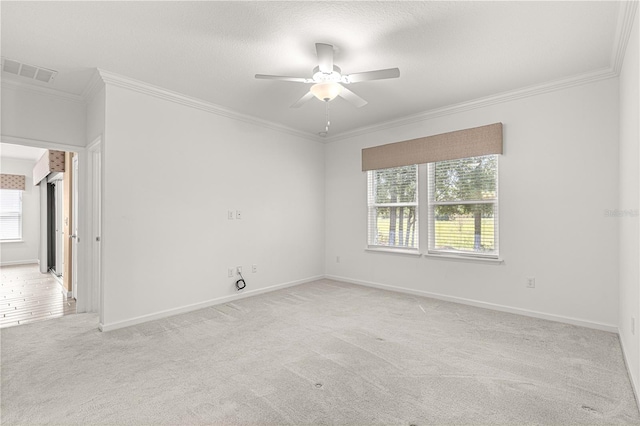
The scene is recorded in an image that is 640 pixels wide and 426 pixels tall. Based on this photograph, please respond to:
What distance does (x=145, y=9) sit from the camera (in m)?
2.29

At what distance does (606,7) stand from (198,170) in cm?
417

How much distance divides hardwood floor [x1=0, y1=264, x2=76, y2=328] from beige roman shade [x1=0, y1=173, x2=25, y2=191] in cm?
223

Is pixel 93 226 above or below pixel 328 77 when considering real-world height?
below

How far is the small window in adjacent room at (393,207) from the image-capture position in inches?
191

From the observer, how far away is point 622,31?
2482 mm

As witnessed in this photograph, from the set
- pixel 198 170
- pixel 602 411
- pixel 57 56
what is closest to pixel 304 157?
pixel 198 170

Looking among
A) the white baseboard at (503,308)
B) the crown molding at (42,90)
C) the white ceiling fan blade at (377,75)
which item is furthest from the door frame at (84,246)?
the white baseboard at (503,308)

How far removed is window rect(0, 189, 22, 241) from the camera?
7.55m

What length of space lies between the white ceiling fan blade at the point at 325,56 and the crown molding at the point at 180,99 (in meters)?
2.05

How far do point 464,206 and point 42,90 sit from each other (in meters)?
5.29

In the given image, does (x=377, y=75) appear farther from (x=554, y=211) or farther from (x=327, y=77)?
(x=554, y=211)

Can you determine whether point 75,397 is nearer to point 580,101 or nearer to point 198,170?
point 198,170

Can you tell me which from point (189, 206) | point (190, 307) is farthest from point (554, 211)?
point (190, 307)

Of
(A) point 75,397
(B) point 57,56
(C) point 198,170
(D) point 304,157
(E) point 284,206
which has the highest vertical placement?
(B) point 57,56
